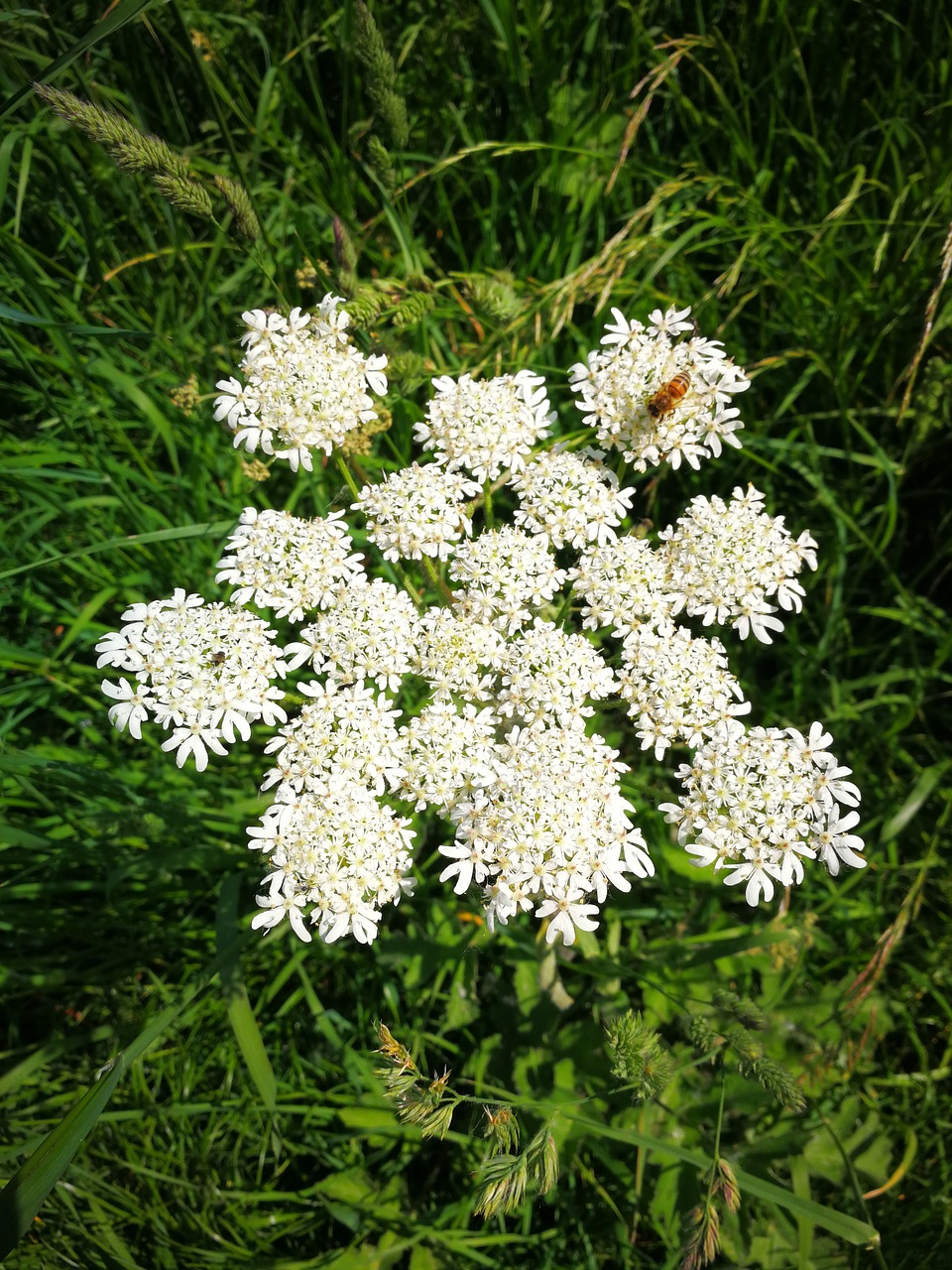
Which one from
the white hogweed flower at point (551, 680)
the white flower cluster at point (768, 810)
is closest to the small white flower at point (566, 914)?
the white flower cluster at point (768, 810)

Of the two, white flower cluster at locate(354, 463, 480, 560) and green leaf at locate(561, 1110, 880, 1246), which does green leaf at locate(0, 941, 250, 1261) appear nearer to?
green leaf at locate(561, 1110, 880, 1246)

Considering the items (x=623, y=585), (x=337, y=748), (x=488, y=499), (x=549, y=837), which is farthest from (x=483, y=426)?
(x=549, y=837)

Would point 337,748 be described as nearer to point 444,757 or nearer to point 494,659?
point 444,757

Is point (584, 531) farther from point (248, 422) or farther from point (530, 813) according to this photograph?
point (248, 422)

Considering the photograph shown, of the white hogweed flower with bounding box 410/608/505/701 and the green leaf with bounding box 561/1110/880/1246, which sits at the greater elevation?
the white hogweed flower with bounding box 410/608/505/701

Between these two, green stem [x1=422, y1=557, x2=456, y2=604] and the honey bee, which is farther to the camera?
green stem [x1=422, y1=557, x2=456, y2=604]

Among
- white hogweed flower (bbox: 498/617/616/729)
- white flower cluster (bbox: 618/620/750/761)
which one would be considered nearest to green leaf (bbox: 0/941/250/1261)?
white hogweed flower (bbox: 498/617/616/729)
